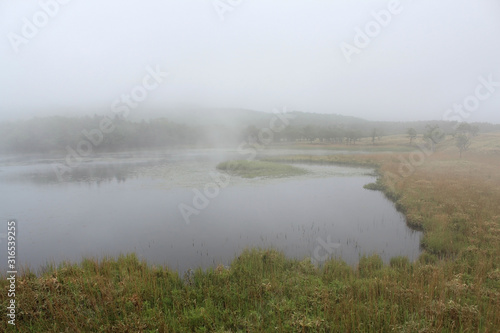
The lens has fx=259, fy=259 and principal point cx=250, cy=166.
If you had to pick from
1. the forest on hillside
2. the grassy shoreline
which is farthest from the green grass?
the forest on hillside

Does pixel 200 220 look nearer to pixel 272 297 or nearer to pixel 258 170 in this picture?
pixel 272 297

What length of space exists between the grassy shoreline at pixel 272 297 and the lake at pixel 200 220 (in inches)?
84.1

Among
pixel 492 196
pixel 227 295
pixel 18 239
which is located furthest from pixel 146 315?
pixel 492 196

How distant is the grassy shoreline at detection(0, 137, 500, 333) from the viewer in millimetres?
5289

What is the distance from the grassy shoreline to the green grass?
2231 cm

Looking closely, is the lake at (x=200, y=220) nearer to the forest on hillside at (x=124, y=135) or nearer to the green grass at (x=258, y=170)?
the green grass at (x=258, y=170)

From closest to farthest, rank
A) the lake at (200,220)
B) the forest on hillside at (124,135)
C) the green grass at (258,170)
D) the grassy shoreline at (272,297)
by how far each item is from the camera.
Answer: the grassy shoreline at (272,297), the lake at (200,220), the green grass at (258,170), the forest on hillside at (124,135)

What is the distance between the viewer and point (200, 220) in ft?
53.1

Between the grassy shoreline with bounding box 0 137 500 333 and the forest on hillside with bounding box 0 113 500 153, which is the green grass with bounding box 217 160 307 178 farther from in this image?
the forest on hillside with bounding box 0 113 500 153

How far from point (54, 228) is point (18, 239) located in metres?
1.80

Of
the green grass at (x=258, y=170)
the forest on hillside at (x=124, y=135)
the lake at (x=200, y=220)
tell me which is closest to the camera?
the lake at (x=200, y=220)

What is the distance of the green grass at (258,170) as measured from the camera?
32.3m

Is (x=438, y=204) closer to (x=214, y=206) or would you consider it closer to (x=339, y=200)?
(x=339, y=200)

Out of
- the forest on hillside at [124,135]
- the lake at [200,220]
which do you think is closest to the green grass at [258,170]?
the lake at [200,220]
